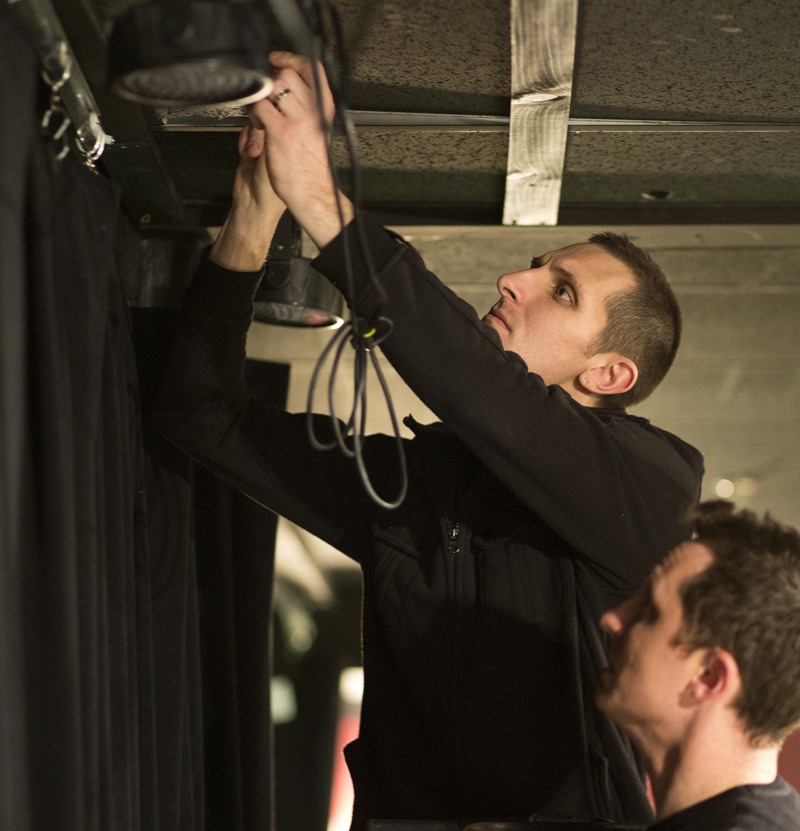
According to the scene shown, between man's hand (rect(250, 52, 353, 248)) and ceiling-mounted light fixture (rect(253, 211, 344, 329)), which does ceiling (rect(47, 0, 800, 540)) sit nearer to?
ceiling-mounted light fixture (rect(253, 211, 344, 329))

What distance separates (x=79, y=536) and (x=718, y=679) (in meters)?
0.83

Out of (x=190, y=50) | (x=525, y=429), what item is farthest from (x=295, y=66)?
(x=525, y=429)

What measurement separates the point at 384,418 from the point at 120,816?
9.34 feet

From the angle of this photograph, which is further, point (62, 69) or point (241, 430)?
point (241, 430)

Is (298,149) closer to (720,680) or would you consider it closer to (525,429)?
(525,429)

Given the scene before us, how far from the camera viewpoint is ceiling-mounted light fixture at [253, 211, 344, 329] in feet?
6.39

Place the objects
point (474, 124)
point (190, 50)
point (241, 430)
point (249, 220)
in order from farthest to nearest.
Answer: point (474, 124)
point (241, 430)
point (249, 220)
point (190, 50)

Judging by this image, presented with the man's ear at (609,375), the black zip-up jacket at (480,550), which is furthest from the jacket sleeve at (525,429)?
the man's ear at (609,375)

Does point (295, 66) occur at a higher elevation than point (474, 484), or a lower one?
higher

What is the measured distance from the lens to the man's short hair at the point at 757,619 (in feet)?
3.81

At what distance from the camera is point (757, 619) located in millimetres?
1163

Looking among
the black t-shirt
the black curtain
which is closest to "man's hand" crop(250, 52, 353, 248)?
the black curtain

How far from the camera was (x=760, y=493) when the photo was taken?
4.27 meters

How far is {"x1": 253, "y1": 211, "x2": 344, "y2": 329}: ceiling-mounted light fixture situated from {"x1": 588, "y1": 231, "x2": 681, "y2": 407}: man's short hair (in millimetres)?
591
